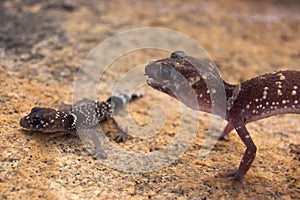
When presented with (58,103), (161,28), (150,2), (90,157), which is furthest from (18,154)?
(150,2)

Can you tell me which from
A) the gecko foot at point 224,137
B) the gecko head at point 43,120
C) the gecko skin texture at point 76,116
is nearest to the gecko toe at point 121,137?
the gecko skin texture at point 76,116

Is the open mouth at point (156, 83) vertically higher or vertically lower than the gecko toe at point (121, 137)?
higher

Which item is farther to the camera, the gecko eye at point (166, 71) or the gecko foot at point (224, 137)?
the gecko foot at point (224, 137)

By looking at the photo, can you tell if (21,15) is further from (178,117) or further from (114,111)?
(178,117)

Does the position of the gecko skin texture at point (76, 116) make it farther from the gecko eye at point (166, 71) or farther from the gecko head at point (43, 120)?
the gecko eye at point (166, 71)

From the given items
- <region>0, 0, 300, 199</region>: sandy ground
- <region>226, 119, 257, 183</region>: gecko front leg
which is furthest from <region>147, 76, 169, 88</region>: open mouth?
<region>226, 119, 257, 183</region>: gecko front leg

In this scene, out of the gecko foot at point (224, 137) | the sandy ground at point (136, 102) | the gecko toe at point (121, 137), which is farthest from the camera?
the gecko foot at point (224, 137)
